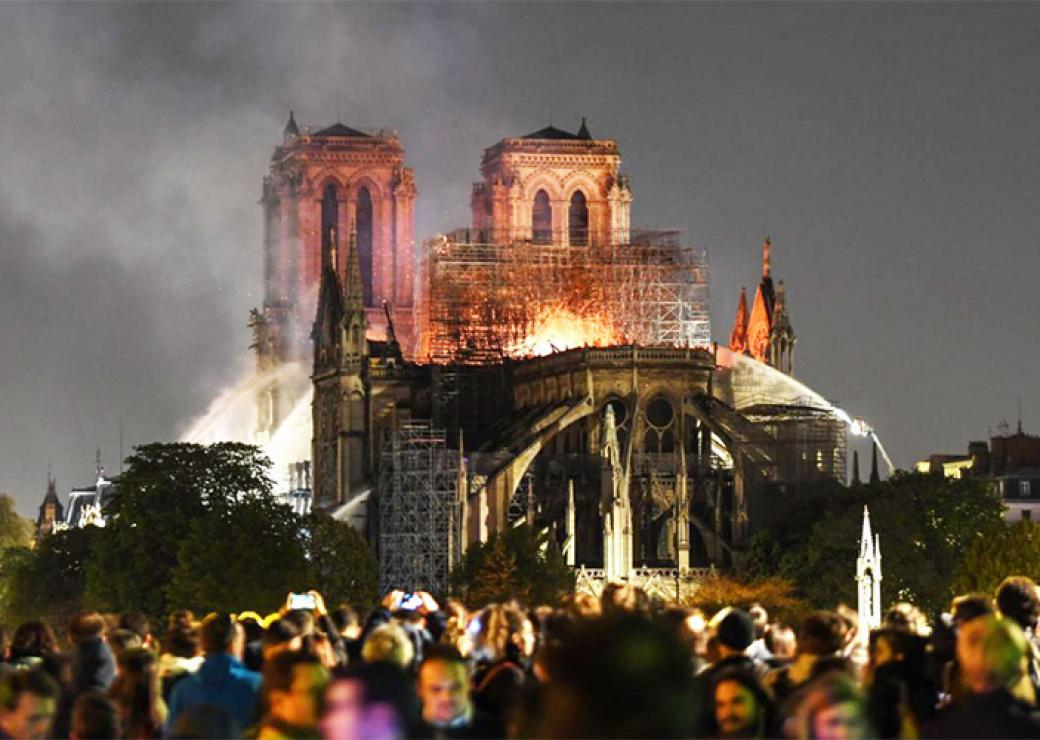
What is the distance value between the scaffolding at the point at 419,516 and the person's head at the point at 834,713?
97.7m

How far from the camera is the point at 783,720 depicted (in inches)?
803

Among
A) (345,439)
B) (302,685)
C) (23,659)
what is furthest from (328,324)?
(302,685)

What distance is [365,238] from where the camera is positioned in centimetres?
16300

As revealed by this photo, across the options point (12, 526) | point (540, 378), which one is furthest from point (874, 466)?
point (12, 526)

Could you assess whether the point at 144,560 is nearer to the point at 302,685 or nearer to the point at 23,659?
the point at 23,659

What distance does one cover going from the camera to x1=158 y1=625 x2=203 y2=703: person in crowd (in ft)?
84.8

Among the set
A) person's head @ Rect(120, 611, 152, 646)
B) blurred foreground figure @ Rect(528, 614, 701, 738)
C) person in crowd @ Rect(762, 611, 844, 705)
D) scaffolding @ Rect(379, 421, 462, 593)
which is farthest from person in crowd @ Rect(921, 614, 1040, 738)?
scaffolding @ Rect(379, 421, 462, 593)

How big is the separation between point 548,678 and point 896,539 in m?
93.3

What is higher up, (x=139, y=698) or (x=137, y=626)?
(x=137, y=626)

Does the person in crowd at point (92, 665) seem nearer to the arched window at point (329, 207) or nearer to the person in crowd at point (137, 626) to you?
the person in crowd at point (137, 626)

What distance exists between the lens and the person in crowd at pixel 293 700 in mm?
17250

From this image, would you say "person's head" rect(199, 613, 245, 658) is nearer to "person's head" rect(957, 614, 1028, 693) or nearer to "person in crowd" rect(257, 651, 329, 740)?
"person in crowd" rect(257, 651, 329, 740)

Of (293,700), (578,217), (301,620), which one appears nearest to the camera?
(293,700)

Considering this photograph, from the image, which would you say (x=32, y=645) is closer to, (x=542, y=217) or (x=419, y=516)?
(x=419, y=516)
